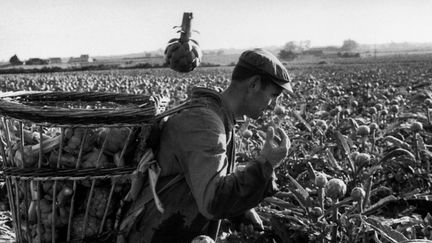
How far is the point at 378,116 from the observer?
6.96 m

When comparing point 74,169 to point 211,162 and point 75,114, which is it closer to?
point 75,114

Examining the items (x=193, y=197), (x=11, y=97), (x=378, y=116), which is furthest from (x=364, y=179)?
(x=378, y=116)

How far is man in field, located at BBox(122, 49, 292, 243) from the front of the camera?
212 cm

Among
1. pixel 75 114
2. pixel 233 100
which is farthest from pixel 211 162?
pixel 75 114

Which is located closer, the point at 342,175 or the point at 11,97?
the point at 11,97

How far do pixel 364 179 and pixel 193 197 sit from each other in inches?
72.1

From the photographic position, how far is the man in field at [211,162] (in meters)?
2.12

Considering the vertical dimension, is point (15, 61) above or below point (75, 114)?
below

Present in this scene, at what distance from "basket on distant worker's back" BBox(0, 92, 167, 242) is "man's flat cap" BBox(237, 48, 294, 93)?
1.53 ft

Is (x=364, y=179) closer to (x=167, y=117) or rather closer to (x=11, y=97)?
(x=167, y=117)

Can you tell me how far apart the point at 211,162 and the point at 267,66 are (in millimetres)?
494

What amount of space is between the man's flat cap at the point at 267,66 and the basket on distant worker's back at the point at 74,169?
18.4 inches

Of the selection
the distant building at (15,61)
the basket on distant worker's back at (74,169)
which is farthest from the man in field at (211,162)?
the distant building at (15,61)

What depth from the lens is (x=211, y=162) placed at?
2.15m
